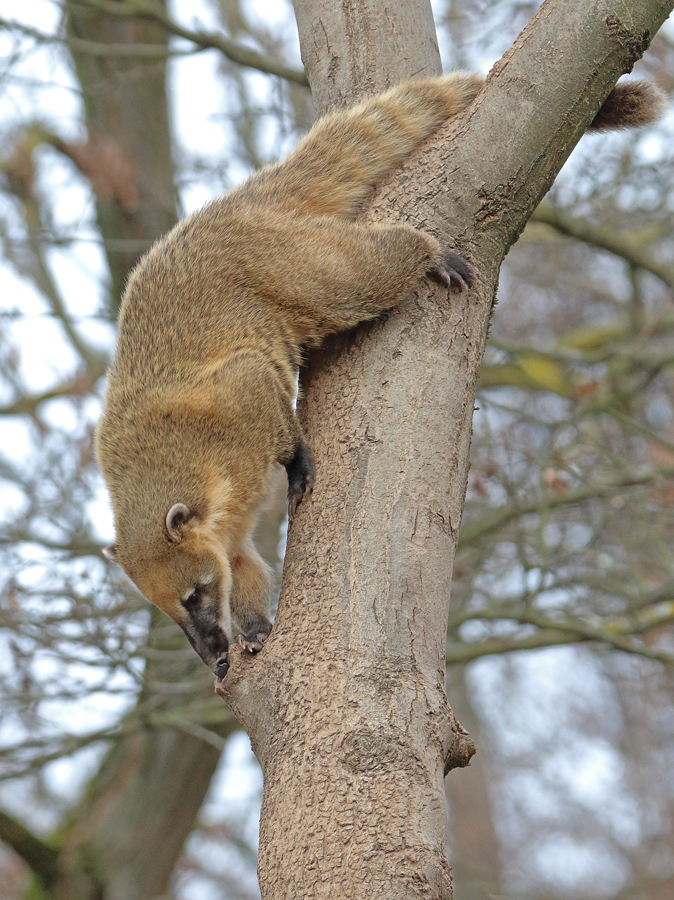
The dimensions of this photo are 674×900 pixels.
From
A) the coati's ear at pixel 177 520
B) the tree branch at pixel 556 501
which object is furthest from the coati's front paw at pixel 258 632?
the tree branch at pixel 556 501

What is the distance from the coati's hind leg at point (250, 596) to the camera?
4352 millimetres

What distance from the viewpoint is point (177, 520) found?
13.0ft

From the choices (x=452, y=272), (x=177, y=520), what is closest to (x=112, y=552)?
(x=177, y=520)

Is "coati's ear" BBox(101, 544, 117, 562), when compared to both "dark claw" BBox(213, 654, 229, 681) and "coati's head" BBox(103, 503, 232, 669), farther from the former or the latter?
"dark claw" BBox(213, 654, 229, 681)

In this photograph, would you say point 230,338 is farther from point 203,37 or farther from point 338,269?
point 203,37

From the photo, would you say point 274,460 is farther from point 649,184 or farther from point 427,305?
point 649,184

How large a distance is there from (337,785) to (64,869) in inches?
211

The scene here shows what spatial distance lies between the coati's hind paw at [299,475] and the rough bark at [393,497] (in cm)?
10

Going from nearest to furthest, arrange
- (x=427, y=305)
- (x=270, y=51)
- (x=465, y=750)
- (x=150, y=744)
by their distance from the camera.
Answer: (x=465, y=750) → (x=427, y=305) → (x=150, y=744) → (x=270, y=51)

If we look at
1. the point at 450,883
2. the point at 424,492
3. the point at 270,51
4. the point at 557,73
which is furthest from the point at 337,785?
the point at 270,51

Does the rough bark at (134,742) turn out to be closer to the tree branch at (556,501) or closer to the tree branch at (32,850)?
the tree branch at (32,850)

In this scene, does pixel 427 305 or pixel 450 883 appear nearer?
pixel 450 883

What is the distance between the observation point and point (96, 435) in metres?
4.30

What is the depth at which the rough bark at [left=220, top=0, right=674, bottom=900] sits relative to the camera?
2346 mm
